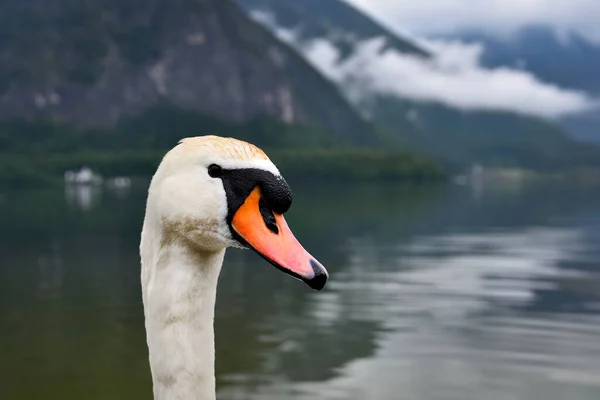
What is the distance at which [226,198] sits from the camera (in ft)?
13.7

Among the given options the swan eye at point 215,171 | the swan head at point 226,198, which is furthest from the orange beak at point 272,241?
the swan eye at point 215,171

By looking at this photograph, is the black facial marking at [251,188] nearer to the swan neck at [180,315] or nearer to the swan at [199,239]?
the swan at [199,239]

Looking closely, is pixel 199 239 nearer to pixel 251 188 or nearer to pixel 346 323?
pixel 251 188

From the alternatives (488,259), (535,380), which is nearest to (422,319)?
(535,380)

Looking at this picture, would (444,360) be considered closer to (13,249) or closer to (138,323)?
(138,323)

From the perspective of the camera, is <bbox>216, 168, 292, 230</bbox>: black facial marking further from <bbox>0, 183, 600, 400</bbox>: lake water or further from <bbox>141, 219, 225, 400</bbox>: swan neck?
<bbox>0, 183, 600, 400</bbox>: lake water

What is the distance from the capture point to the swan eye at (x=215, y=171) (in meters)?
4.22

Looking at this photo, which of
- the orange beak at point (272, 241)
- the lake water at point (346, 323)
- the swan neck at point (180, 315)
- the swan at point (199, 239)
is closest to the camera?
the orange beak at point (272, 241)

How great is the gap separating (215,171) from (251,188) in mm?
192

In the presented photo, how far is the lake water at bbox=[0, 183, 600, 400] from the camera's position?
1603 cm

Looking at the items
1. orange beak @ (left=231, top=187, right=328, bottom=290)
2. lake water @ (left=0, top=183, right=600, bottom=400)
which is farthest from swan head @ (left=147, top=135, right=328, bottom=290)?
lake water @ (left=0, top=183, right=600, bottom=400)

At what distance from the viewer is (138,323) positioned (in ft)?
68.5

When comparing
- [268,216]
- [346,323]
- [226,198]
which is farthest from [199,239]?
[346,323]

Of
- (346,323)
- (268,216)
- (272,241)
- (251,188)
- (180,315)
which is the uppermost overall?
(251,188)
